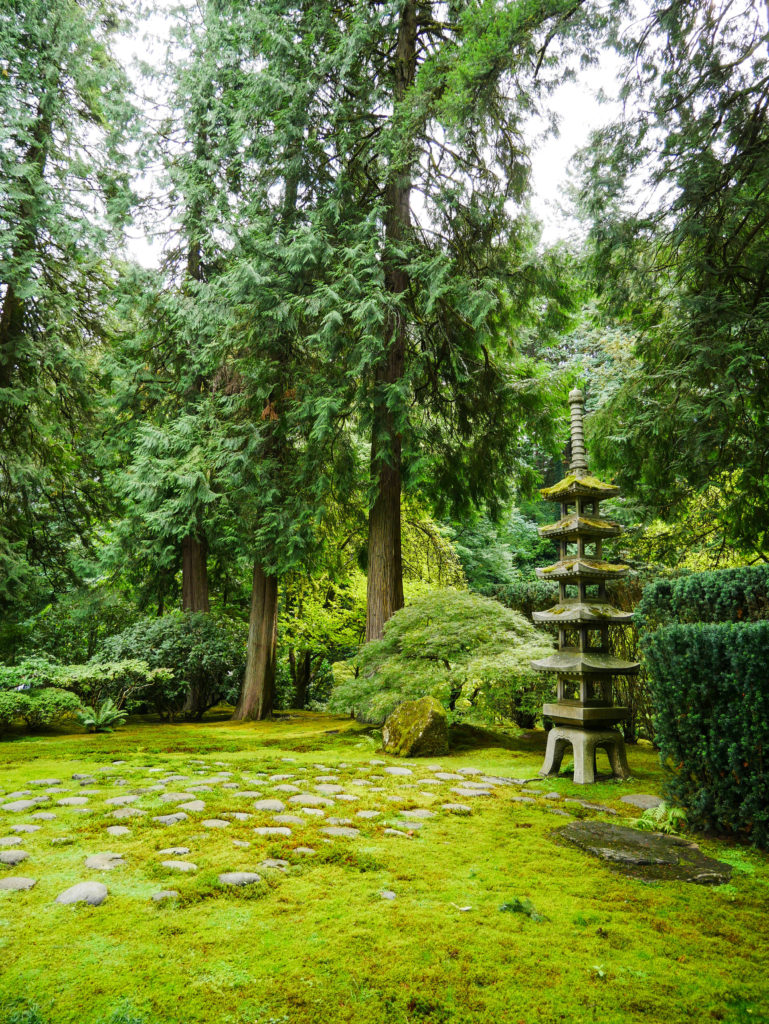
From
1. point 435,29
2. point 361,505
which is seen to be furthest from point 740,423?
point 435,29

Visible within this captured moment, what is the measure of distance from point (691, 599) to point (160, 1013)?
11.7 ft

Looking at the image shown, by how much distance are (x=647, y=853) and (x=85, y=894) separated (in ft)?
8.65

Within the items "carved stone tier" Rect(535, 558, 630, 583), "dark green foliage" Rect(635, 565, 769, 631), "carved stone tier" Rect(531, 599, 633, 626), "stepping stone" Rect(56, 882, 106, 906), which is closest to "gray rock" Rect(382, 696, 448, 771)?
"carved stone tier" Rect(531, 599, 633, 626)

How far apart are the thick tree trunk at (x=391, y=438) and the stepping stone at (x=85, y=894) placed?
564 cm

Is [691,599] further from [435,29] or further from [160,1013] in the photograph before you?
[435,29]

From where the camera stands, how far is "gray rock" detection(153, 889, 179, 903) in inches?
93.8

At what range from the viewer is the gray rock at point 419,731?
602cm

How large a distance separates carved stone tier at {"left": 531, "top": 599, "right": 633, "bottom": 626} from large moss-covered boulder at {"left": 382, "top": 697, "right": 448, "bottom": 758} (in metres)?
1.64

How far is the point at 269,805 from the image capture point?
12.7ft

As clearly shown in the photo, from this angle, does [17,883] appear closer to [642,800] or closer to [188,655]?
[642,800]

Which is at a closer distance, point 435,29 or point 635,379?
point 635,379

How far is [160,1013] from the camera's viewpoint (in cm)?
170

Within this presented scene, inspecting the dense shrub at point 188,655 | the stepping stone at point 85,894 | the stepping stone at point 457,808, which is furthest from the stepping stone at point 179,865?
the dense shrub at point 188,655

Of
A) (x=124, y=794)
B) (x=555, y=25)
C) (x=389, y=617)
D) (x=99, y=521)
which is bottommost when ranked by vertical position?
(x=124, y=794)
